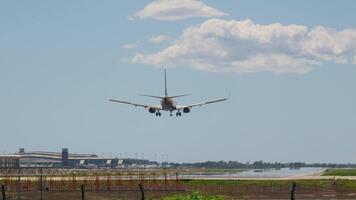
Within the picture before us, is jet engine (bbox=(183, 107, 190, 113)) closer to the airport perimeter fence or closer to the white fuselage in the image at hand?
the white fuselage

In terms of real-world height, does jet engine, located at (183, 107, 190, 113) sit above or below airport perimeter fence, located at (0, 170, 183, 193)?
above

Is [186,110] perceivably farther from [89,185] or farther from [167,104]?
[89,185]

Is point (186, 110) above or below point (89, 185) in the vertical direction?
above

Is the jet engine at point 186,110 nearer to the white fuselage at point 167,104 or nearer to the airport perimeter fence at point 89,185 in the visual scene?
the white fuselage at point 167,104

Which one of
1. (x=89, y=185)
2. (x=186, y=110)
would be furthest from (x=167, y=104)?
(x=89, y=185)

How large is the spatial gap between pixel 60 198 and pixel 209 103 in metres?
53.1

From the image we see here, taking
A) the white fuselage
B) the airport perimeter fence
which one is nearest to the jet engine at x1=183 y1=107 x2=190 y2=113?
the white fuselage

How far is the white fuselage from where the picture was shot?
116188 mm

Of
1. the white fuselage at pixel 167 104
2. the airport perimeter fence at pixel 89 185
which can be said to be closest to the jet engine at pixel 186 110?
the white fuselage at pixel 167 104

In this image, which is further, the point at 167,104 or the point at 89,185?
the point at 89,185

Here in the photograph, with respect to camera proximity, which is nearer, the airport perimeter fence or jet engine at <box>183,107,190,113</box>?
the airport perimeter fence

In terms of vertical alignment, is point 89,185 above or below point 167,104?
below

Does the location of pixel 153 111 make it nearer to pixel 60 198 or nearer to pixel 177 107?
pixel 177 107

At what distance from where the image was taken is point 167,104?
116m
